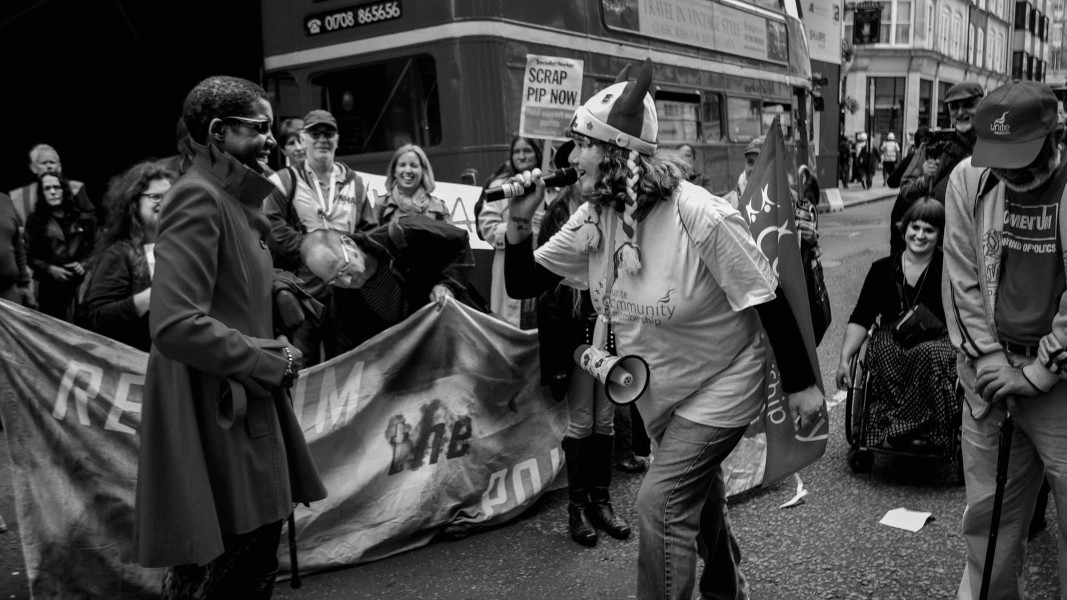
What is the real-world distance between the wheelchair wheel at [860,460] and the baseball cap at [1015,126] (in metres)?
2.54

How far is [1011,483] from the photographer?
304cm

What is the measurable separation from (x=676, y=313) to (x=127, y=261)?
95.9 inches

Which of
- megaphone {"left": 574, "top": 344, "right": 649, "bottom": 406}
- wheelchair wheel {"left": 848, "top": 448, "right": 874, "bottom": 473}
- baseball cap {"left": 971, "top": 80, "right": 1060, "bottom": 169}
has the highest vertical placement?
baseball cap {"left": 971, "top": 80, "right": 1060, "bottom": 169}

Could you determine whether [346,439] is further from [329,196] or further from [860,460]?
[860,460]

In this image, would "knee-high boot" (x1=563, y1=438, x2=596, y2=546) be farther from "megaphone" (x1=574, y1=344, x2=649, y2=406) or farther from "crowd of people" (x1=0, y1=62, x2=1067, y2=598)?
"megaphone" (x1=574, y1=344, x2=649, y2=406)

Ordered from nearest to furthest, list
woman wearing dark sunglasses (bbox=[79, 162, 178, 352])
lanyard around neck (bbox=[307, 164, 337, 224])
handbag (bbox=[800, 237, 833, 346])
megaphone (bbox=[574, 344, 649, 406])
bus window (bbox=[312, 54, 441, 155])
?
megaphone (bbox=[574, 344, 649, 406])
woman wearing dark sunglasses (bbox=[79, 162, 178, 352])
handbag (bbox=[800, 237, 833, 346])
lanyard around neck (bbox=[307, 164, 337, 224])
bus window (bbox=[312, 54, 441, 155])

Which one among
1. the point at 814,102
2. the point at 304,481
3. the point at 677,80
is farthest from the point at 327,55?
the point at 814,102

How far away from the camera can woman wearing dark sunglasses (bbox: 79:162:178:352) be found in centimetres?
375

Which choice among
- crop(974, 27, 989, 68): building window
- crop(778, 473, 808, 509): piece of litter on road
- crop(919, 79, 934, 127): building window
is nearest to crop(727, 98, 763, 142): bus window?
crop(778, 473, 808, 509): piece of litter on road

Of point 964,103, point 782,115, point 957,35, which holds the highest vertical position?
point 957,35

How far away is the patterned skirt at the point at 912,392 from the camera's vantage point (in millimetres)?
4699

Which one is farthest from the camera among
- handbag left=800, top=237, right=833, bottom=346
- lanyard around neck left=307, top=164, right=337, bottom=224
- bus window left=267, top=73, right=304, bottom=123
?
bus window left=267, top=73, right=304, bottom=123

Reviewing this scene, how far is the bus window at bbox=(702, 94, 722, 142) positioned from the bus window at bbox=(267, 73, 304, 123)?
5221 mm

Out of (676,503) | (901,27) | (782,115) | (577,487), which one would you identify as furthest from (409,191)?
(901,27)
